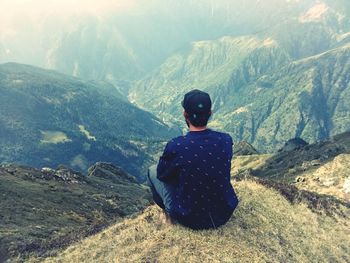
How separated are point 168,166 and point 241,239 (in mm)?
5034

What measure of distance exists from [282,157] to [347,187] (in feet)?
447

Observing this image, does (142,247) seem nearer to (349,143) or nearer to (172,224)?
(172,224)

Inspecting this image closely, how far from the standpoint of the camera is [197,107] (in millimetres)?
17578

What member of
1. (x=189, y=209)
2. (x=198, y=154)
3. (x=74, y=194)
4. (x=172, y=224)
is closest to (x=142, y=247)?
(x=172, y=224)

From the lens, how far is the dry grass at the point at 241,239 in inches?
726

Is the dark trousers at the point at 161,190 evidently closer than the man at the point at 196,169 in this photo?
No

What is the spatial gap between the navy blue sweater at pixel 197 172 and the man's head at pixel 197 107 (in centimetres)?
53

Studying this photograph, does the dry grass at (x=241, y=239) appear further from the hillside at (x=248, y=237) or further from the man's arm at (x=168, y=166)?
the man's arm at (x=168, y=166)

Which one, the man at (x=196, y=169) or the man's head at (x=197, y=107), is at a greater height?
the man's head at (x=197, y=107)

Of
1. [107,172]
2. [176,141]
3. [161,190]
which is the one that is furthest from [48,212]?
[107,172]

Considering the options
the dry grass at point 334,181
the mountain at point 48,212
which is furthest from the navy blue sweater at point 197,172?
the dry grass at point 334,181

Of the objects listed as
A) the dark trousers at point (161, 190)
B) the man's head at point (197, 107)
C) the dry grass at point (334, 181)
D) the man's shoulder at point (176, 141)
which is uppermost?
the man's head at point (197, 107)

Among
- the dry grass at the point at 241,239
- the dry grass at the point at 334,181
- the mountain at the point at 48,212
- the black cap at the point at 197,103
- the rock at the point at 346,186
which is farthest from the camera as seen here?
the dry grass at the point at 334,181

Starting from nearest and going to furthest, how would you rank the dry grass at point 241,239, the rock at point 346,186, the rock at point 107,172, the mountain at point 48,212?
the dry grass at point 241,239
the mountain at point 48,212
the rock at point 346,186
the rock at point 107,172
